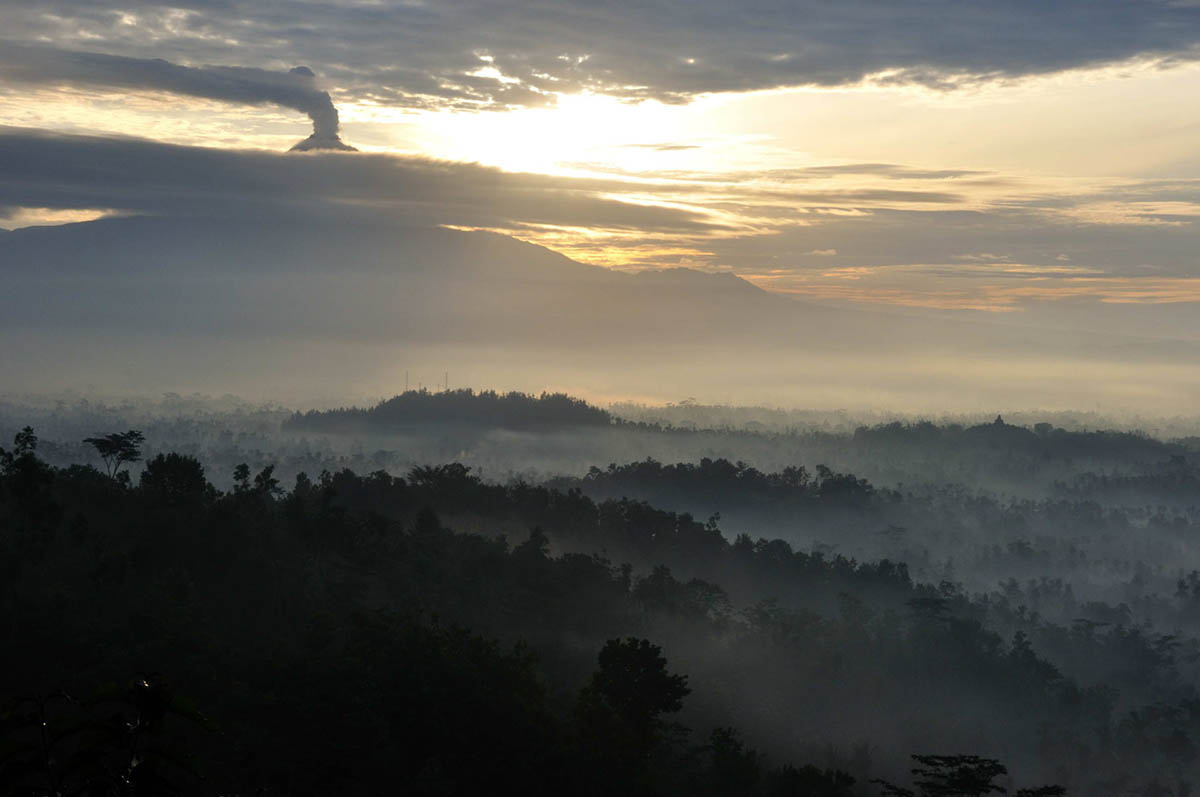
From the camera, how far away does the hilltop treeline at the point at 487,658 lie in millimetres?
Result: 51812

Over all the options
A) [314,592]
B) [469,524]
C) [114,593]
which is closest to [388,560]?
[314,592]

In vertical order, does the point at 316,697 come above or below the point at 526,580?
above

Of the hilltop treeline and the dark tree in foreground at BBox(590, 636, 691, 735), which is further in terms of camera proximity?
the dark tree in foreground at BBox(590, 636, 691, 735)

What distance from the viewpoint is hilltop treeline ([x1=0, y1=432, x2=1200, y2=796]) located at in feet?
170

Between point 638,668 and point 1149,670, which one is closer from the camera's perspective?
point 638,668

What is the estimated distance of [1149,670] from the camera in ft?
463

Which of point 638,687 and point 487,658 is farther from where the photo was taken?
point 487,658

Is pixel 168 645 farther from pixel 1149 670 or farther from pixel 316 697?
pixel 1149 670

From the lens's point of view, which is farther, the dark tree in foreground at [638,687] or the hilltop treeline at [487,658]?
the dark tree in foreground at [638,687]

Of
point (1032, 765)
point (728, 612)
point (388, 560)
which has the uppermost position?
point (388, 560)

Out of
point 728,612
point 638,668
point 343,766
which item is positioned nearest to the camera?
point 343,766

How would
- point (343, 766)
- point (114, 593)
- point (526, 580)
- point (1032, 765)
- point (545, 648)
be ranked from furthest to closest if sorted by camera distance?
point (1032, 765) → point (526, 580) → point (545, 648) → point (114, 593) → point (343, 766)

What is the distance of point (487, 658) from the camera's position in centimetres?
6312

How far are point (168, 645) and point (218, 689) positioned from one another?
147 inches
